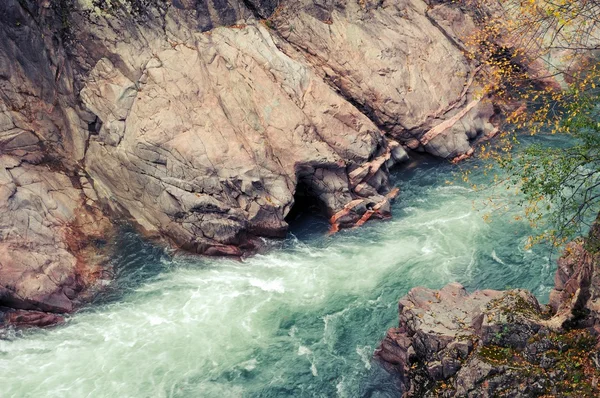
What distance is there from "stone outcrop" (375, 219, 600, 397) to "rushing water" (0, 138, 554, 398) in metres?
2.36

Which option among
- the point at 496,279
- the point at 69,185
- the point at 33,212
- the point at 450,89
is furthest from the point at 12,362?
the point at 450,89

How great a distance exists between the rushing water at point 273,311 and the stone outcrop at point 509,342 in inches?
92.9

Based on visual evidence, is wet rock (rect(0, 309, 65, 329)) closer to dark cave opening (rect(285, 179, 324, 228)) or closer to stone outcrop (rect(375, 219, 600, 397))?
dark cave opening (rect(285, 179, 324, 228))

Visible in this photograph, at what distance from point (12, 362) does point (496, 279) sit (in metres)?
22.0

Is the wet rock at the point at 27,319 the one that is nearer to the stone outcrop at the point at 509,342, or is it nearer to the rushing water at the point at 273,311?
the rushing water at the point at 273,311

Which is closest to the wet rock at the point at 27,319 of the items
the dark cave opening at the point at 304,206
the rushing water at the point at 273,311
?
the rushing water at the point at 273,311

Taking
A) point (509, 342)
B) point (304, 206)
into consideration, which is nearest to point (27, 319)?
point (304, 206)

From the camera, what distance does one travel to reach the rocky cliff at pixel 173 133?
29766 mm

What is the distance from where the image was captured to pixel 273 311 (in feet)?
85.9

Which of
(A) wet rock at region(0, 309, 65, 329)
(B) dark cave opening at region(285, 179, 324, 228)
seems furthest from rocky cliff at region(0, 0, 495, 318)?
(A) wet rock at region(0, 309, 65, 329)

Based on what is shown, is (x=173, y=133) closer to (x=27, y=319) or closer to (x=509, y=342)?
(x=27, y=319)

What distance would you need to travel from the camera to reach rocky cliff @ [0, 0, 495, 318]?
2977 cm

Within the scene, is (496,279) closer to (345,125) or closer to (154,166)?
(345,125)

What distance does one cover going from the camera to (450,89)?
40.3 meters
